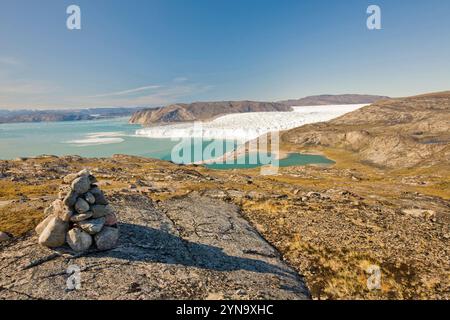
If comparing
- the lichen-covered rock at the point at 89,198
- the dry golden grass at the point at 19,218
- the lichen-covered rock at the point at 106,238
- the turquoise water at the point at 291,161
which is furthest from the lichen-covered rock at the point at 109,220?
the turquoise water at the point at 291,161

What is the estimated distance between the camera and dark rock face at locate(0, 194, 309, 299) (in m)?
17.5

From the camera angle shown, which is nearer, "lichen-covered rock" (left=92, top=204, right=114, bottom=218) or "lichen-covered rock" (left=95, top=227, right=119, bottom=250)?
"lichen-covered rock" (left=95, top=227, right=119, bottom=250)

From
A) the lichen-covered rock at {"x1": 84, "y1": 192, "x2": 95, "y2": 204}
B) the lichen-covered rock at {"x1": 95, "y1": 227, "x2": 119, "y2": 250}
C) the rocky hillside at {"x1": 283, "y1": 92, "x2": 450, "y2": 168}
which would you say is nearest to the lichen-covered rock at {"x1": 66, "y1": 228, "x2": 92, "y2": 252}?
the lichen-covered rock at {"x1": 95, "y1": 227, "x2": 119, "y2": 250}

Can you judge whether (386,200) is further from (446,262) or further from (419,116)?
(419,116)

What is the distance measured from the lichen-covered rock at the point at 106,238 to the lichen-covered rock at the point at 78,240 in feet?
2.18

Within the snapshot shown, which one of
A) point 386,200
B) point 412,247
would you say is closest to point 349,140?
point 386,200

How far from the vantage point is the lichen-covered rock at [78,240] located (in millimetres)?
20594

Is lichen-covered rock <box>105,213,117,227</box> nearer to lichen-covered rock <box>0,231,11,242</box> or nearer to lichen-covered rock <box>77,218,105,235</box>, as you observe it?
lichen-covered rock <box>77,218,105,235</box>

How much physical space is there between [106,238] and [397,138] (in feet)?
439

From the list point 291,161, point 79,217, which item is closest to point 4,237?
point 79,217

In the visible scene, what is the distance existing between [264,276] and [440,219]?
26.1 meters

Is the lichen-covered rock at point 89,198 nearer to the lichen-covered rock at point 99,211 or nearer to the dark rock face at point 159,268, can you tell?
the lichen-covered rock at point 99,211

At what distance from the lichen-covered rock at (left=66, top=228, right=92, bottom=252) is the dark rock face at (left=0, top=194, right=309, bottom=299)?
565 mm

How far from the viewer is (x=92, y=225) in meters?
20.8
